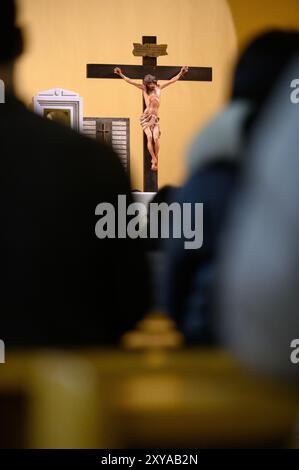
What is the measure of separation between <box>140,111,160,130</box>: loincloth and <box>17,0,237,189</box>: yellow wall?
15 mm

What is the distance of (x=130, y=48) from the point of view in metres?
1.42

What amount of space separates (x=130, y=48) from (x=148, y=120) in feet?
0.56

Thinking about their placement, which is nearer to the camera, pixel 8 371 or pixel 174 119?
pixel 8 371

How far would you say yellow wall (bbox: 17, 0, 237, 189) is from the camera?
139 cm

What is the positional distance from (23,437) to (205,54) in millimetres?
910

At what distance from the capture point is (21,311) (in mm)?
1320

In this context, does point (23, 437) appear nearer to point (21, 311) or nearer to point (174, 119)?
point (21, 311)

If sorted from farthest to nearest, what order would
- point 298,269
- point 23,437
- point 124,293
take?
point 124,293, point 23,437, point 298,269

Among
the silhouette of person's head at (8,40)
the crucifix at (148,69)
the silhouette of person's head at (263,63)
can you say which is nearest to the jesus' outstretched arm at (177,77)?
the crucifix at (148,69)

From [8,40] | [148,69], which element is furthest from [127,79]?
[8,40]

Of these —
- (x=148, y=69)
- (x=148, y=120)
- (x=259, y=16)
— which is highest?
(x=259, y=16)

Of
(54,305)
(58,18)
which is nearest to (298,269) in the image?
(54,305)

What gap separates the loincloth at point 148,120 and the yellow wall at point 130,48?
0.05 ft

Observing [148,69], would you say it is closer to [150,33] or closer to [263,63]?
[150,33]
